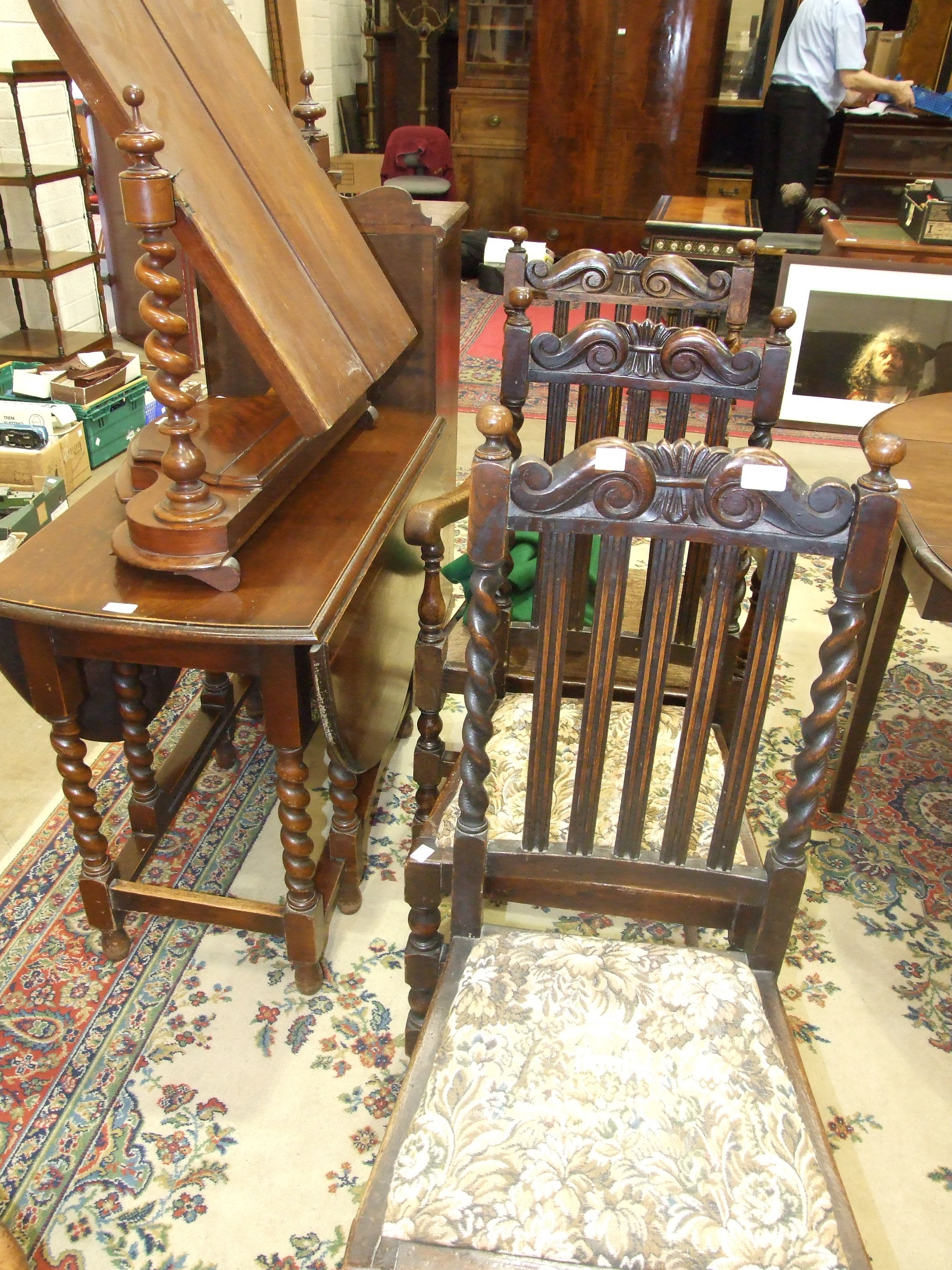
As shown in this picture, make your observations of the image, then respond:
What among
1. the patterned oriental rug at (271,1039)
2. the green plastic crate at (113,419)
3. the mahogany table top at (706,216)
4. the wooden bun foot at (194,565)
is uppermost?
the mahogany table top at (706,216)

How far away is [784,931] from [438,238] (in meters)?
1.65

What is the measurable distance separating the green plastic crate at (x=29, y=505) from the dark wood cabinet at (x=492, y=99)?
4.69m

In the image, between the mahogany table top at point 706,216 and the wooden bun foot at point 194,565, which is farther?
the mahogany table top at point 706,216

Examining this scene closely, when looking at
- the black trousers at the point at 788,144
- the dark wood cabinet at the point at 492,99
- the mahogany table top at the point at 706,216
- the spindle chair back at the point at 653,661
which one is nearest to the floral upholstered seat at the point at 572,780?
the spindle chair back at the point at 653,661

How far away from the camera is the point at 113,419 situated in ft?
11.8

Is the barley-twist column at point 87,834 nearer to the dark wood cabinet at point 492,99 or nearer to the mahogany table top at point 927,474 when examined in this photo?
the mahogany table top at point 927,474

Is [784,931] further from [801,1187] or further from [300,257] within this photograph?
[300,257]

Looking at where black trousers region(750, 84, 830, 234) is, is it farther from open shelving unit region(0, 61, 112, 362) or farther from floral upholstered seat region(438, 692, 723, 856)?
floral upholstered seat region(438, 692, 723, 856)

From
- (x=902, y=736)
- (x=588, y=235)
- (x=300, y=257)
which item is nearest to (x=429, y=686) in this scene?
(x=300, y=257)

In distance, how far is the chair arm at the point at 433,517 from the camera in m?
1.69

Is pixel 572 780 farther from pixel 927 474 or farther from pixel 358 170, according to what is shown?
pixel 358 170

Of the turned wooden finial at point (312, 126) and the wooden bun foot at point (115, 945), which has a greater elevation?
the turned wooden finial at point (312, 126)

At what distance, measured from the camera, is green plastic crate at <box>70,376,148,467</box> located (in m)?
3.46

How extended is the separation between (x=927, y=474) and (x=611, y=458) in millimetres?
1217
